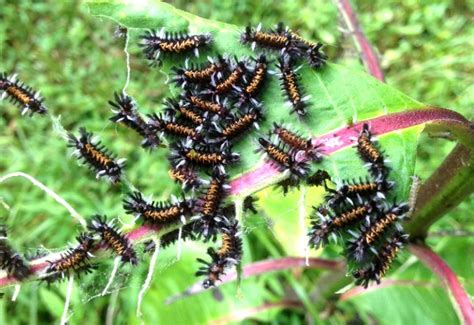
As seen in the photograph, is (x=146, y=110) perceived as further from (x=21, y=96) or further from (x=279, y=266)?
(x=21, y=96)

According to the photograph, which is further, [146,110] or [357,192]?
[146,110]

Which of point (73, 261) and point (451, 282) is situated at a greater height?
point (73, 261)

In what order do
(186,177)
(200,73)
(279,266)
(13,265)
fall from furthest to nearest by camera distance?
(279,266)
(200,73)
(186,177)
(13,265)

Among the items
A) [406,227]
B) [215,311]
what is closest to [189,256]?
[215,311]

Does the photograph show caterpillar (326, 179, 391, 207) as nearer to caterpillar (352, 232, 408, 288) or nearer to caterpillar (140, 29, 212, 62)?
caterpillar (352, 232, 408, 288)

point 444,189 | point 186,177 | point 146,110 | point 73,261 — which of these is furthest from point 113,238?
point 146,110

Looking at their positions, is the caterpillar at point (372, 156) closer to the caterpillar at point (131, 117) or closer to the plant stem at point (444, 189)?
the plant stem at point (444, 189)
